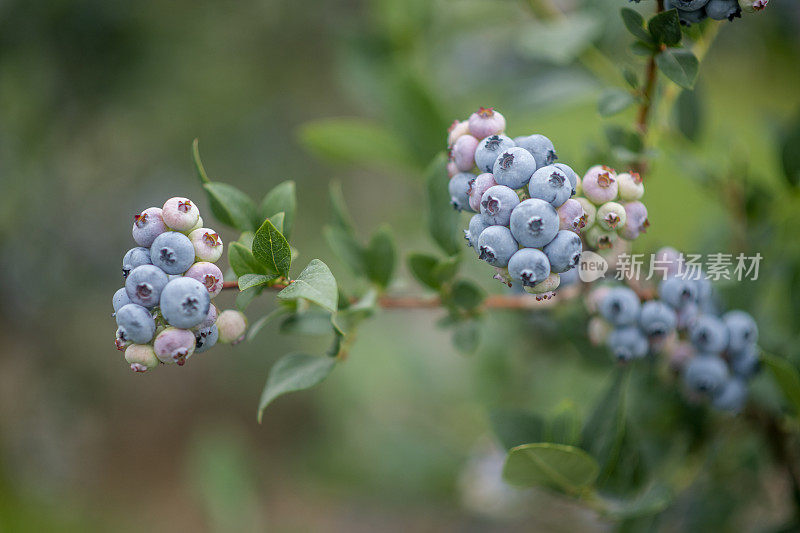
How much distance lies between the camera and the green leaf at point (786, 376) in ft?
2.30

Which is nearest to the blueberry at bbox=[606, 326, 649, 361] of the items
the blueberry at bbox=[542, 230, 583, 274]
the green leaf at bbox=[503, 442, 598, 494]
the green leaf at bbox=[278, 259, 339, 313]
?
the green leaf at bbox=[503, 442, 598, 494]

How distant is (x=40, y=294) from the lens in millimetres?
1755

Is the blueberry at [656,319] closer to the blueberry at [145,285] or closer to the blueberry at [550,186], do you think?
the blueberry at [550,186]

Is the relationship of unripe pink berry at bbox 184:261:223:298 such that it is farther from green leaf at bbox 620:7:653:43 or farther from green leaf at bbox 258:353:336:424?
green leaf at bbox 620:7:653:43

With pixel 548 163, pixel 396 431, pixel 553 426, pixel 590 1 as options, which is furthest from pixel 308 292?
pixel 396 431

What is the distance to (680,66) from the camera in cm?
62

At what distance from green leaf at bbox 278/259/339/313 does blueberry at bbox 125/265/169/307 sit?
0.10 meters

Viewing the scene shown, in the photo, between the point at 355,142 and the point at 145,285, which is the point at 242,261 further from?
the point at 355,142

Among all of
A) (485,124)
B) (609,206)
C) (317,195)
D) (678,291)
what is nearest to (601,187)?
(609,206)

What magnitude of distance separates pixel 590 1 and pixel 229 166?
1.32m

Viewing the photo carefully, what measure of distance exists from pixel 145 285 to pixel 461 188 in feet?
0.97

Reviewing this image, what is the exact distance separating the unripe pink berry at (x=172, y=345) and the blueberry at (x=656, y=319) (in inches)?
Result: 19.4

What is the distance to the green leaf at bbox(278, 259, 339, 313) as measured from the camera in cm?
52

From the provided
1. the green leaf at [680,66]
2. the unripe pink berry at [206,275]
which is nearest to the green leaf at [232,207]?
the unripe pink berry at [206,275]
